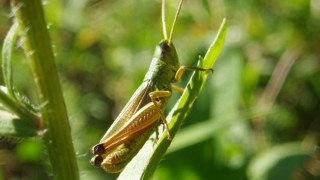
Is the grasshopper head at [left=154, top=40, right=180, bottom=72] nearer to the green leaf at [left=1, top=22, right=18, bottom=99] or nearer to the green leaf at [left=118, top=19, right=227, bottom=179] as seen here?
the green leaf at [left=118, top=19, right=227, bottom=179]

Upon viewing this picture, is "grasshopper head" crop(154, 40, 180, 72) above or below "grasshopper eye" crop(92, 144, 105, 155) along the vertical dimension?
above

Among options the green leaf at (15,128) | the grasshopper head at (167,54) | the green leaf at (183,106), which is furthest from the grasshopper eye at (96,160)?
the grasshopper head at (167,54)

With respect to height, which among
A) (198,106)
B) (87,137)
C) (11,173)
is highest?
(198,106)

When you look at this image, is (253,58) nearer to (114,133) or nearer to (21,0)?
(114,133)

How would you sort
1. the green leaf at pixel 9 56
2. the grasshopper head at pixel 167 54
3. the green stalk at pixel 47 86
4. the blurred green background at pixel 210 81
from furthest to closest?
the blurred green background at pixel 210 81 < the grasshopper head at pixel 167 54 < the green leaf at pixel 9 56 < the green stalk at pixel 47 86

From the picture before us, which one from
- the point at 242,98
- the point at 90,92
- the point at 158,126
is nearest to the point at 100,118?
the point at 90,92

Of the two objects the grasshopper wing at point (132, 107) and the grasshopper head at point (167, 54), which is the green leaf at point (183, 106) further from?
the grasshopper head at point (167, 54)

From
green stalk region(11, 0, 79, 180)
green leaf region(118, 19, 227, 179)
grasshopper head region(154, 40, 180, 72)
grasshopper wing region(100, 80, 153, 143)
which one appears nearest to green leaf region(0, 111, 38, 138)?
green stalk region(11, 0, 79, 180)
